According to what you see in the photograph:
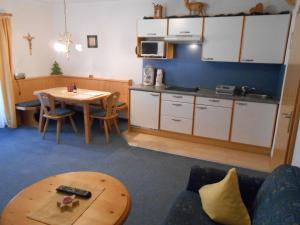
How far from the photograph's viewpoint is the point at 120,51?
4.94 m

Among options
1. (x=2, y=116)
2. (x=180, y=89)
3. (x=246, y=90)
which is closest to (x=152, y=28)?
(x=180, y=89)

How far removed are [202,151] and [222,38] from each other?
5.87 ft

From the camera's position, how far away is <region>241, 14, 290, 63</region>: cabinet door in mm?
3350

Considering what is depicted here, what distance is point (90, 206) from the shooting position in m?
1.66

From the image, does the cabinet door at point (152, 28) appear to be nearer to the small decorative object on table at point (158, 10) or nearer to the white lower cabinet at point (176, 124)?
the small decorative object on table at point (158, 10)

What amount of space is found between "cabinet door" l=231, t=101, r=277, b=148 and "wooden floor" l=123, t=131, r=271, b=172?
0.23 m

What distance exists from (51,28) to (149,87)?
296 centimetres

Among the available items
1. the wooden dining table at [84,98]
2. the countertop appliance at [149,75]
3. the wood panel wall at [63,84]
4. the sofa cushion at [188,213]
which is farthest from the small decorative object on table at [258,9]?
the sofa cushion at [188,213]

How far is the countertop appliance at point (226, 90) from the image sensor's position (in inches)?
148

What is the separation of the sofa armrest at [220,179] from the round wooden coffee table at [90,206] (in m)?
0.57

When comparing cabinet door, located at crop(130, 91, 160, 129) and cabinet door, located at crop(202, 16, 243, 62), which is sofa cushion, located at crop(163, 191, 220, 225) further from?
cabinet door, located at crop(202, 16, 243, 62)

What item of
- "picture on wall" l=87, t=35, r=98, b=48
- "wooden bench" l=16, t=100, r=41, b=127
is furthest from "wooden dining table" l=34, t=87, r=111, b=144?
"picture on wall" l=87, t=35, r=98, b=48

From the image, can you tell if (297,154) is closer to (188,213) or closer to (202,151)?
(188,213)

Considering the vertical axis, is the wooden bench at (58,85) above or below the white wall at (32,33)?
below
